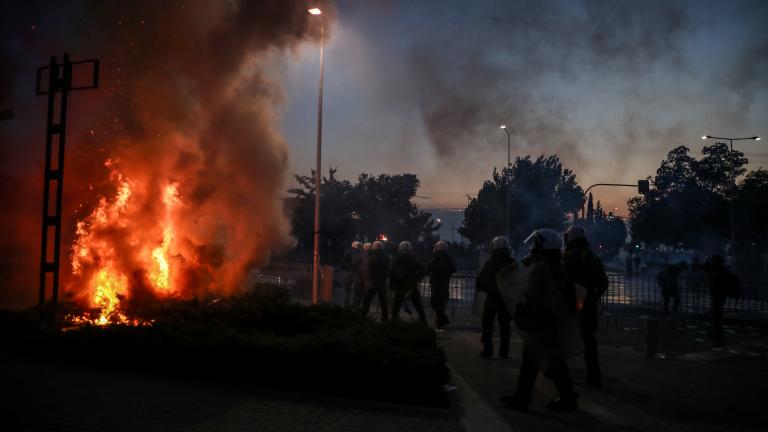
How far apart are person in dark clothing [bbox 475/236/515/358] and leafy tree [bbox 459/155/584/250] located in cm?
3441

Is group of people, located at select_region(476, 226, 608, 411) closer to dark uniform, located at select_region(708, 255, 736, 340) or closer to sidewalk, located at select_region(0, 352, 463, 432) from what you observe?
sidewalk, located at select_region(0, 352, 463, 432)

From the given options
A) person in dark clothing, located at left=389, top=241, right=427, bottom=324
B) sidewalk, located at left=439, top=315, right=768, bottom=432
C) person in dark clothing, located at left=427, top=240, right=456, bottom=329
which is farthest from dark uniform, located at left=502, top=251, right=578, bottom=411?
person in dark clothing, located at left=389, top=241, right=427, bottom=324

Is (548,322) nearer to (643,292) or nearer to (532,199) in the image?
(643,292)

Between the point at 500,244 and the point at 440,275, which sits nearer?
the point at 500,244

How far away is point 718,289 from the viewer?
39.5 ft

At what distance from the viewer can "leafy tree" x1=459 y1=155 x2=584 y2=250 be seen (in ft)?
145

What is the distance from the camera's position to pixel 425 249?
141ft

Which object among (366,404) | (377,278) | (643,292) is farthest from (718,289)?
(643,292)

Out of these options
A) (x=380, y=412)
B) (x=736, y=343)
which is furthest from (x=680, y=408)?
(x=736, y=343)

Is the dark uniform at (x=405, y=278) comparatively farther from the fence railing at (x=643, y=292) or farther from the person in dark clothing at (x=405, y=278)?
the fence railing at (x=643, y=292)

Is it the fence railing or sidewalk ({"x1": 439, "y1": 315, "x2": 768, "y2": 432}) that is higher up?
the fence railing

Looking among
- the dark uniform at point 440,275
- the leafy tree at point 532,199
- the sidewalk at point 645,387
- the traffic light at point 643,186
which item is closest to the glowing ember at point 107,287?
the dark uniform at point 440,275

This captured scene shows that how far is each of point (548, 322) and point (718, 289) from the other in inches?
314

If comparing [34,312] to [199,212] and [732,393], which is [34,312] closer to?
[199,212]
